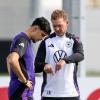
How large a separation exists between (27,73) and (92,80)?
2012mm

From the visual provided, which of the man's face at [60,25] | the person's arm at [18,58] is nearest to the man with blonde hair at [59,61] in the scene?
the man's face at [60,25]

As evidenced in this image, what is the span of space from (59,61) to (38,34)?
0.33m

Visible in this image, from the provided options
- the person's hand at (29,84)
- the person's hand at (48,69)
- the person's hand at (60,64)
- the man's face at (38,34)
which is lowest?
the person's hand at (29,84)

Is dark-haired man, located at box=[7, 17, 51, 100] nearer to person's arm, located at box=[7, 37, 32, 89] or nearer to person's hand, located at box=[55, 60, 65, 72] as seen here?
person's arm, located at box=[7, 37, 32, 89]

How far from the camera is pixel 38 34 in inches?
207

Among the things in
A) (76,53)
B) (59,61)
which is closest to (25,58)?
(59,61)

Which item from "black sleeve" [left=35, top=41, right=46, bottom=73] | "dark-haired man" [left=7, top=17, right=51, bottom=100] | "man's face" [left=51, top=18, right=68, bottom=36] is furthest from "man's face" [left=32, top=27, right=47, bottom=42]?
"black sleeve" [left=35, top=41, right=46, bottom=73]

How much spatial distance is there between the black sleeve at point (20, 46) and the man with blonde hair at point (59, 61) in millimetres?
319

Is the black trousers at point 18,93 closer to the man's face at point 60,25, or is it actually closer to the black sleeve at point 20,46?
the black sleeve at point 20,46

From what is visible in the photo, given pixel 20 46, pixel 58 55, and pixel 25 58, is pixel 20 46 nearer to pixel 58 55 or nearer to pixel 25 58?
pixel 25 58

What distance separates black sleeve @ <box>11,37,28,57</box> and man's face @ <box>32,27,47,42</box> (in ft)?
0.25

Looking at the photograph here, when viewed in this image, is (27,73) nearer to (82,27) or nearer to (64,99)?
(64,99)

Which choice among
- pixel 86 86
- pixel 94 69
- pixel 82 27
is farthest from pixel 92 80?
pixel 94 69

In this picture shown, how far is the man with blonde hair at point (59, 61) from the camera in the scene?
545 centimetres
